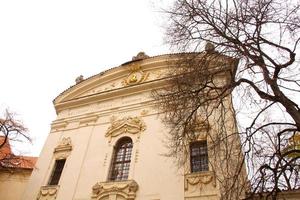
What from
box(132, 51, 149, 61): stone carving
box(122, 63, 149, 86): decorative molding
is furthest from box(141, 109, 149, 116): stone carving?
box(132, 51, 149, 61): stone carving

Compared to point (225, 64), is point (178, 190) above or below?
below

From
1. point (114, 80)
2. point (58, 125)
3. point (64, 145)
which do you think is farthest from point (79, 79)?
point (64, 145)

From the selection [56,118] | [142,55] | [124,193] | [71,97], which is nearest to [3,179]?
[56,118]


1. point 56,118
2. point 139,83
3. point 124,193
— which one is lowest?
point 124,193

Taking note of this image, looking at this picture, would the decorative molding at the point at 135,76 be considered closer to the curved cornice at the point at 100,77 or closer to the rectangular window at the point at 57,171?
the curved cornice at the point at 100,77

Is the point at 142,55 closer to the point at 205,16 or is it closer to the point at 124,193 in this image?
the point at 124,193

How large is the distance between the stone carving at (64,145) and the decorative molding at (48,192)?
2.06m

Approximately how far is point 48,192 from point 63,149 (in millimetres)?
2371

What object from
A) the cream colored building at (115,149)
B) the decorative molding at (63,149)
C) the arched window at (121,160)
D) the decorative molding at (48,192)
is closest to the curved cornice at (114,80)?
the cream colored building at (115,149)

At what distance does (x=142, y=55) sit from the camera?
17.9 m

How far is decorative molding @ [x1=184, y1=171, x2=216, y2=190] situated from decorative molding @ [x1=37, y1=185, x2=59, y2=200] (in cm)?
613

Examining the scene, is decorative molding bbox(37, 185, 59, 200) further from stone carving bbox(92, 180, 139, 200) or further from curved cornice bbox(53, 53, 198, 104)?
curved cornice bbox(53, 53, 198, 104)

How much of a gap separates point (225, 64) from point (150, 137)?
256 inches

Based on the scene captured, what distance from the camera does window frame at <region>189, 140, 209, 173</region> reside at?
1106 cm
